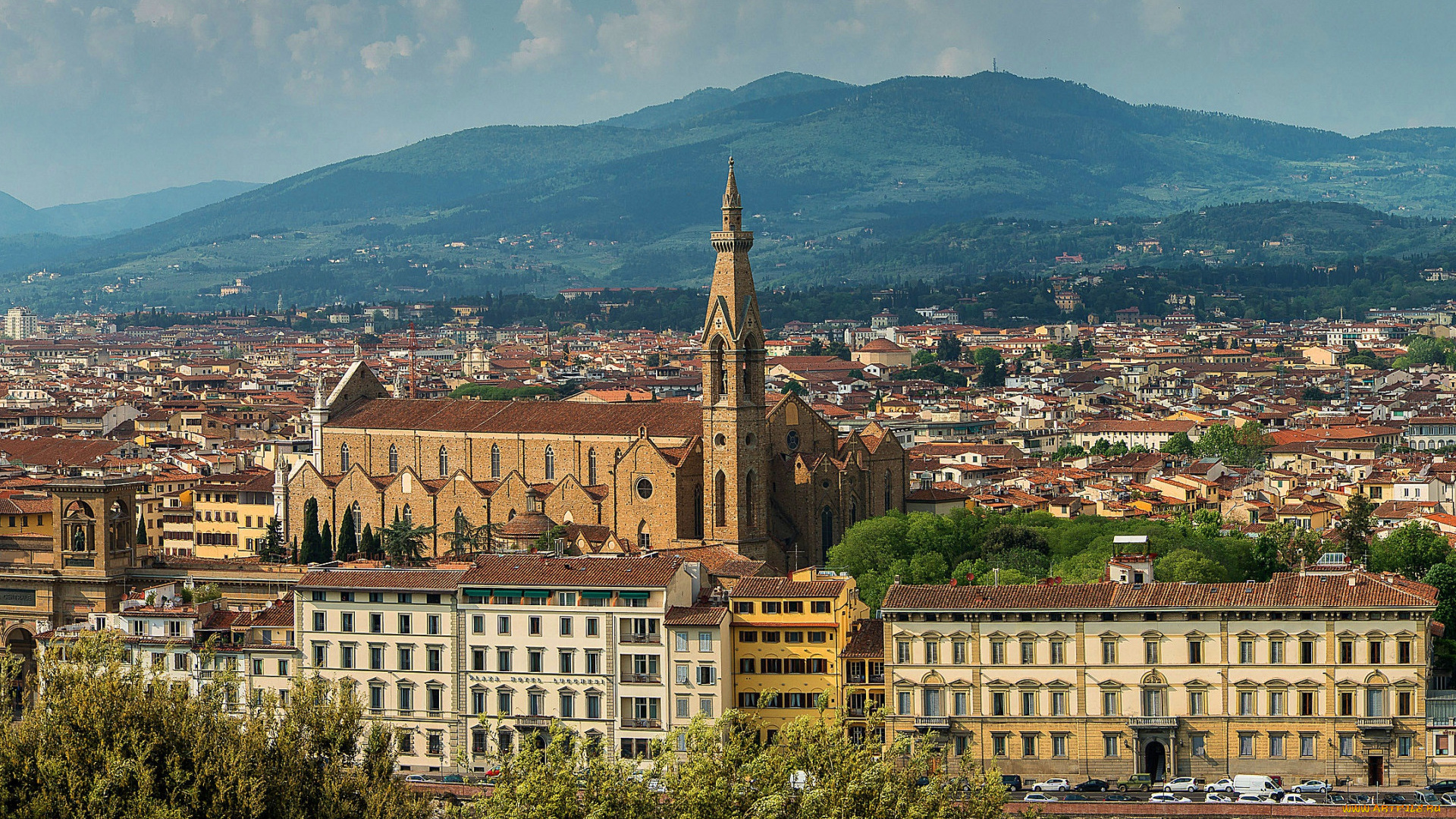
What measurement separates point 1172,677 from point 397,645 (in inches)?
647

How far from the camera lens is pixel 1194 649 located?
49188 millimetres

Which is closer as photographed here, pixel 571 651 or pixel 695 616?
pixel 695 616

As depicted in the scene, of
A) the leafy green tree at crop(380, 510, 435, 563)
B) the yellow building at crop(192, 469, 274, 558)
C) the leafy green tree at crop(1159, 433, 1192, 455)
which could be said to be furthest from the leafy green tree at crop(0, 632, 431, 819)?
the leafy green tree at crop(1159, 433, 1192, 455)

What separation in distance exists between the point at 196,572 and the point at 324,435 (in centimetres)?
1821

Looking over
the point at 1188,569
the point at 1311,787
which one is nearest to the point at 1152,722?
the point at 1311,787

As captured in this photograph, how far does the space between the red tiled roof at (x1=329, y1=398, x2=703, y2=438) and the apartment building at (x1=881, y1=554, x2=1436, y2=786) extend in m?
24.9

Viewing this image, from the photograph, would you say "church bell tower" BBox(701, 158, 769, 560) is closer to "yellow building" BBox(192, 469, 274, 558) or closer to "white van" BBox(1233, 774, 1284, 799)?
"yellow building" BBox(192, 469, 274, 558)

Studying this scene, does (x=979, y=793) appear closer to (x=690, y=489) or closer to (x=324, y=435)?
(x=690, y=489)

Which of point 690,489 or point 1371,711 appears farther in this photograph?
point 690,489

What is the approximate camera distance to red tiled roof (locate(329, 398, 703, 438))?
74.9 metres

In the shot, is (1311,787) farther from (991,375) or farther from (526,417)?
(991,375)

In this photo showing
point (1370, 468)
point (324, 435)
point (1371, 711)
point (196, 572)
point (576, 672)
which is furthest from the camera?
point (1370, 468)

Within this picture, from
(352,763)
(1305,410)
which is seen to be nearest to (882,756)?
(352,763)

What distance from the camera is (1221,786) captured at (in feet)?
154
